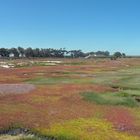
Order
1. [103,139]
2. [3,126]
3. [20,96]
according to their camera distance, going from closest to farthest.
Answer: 1. [103,139]
2. [3,126]
3. [20,96]

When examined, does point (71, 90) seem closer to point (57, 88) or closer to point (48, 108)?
point (57, 88)

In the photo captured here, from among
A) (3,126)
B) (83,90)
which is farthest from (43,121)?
(83,90)

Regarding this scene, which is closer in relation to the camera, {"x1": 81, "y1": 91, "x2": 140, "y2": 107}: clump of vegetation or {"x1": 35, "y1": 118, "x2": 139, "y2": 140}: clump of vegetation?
{"x1": 35, "y1": 118, "x2": 139, "y2": 140}: clump of vegetation

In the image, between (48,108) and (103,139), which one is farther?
(48,108)

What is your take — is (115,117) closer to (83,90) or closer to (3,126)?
(3,126)

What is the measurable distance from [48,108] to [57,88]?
1487 centimetres

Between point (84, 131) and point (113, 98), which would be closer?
point (84, 131)

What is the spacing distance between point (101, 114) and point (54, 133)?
835 cm

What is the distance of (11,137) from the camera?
27141 mm

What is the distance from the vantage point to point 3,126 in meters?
29.9

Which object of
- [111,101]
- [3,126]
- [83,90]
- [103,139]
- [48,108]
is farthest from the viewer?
[83,90]

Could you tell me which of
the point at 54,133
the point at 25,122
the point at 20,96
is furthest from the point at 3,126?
the point at 20,96

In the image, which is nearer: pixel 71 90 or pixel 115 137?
pixel 115 137

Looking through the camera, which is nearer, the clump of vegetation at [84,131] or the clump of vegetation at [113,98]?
the clump of vegetation at [84,131]
